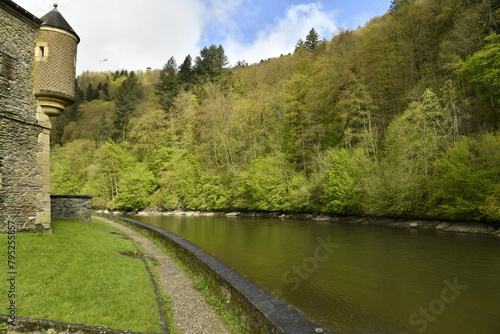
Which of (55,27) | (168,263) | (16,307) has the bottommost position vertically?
(168,263)

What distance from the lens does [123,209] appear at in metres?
50.5

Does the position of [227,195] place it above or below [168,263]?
above

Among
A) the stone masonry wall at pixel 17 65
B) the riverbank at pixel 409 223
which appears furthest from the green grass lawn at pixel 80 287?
the riverbank at pixel 409 223

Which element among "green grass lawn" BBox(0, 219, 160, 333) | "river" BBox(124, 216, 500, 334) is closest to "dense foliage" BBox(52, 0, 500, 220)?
"river" BBox(124, 216, 500, 334)

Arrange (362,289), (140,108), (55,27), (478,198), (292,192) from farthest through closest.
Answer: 1. (140,108)
2. (292,192)
3. (478,198)
4. (55,27)
5. (362,289)

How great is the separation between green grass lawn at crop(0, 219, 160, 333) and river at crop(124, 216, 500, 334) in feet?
14.2

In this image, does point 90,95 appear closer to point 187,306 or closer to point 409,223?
point 409,223

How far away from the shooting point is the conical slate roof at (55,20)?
1291cm

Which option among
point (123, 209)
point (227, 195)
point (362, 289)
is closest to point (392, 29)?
point (227, 195)

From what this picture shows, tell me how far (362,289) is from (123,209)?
160 ft

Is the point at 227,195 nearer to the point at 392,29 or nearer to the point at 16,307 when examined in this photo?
the point at 392,29

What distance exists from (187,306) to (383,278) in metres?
7.33

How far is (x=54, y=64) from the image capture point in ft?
41.7

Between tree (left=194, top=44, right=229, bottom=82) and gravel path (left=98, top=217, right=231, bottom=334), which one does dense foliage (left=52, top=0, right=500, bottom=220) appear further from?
gravel path (left=98, top=217, right=231, bottom=334)
